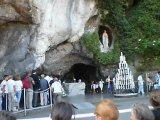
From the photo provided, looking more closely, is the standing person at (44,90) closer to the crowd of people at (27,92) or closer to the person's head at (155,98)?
the crowd of people at (27,92)

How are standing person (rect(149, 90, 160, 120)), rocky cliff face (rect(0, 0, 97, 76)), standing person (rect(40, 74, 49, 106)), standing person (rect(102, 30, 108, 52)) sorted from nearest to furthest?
standing person (rect(149, 90, 160, 120)), standing person (rect(40, 74, 49, 106)), rocky cliff face (rect(0, 0, 97, 76)), standing person (rect(102, 30, 108, 52))

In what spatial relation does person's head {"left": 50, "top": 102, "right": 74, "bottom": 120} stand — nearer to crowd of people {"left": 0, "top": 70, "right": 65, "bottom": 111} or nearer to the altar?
crowd of people {"left": 0, "top": 70, "right": 65, "bottom": 111}

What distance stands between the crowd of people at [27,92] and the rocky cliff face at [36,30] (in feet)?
7.80

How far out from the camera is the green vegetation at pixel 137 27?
25922 millimetres

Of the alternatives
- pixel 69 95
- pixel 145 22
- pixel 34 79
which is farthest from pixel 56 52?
pixel 145 22

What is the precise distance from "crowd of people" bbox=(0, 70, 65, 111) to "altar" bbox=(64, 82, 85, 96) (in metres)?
4.65

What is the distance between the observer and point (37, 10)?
20672 millimetres

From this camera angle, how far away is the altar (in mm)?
23828

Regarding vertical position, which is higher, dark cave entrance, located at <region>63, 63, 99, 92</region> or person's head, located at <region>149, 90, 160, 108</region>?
dark cave entrance, located at <region>63, 63, 99, 92</region>

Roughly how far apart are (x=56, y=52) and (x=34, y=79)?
522cm

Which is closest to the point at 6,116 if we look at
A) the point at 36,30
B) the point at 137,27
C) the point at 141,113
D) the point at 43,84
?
the point at 141,113

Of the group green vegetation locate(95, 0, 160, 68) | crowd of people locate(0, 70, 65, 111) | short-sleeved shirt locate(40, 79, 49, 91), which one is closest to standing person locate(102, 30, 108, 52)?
green vegetation locate(95, 0, 160, 68)

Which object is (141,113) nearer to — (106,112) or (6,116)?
(106,112)

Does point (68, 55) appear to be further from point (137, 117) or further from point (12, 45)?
point (137, 117)
